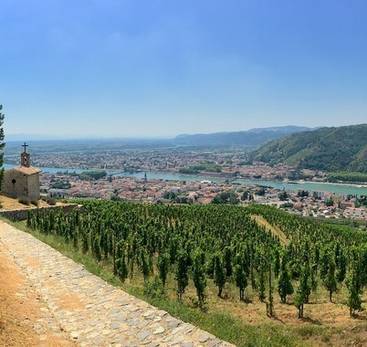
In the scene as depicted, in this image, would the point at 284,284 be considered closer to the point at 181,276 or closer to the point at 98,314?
the point at 181,276

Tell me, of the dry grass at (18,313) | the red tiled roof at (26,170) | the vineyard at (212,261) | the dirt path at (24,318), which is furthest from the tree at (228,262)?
the dirt path at (24,318)

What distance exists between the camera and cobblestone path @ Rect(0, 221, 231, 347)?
30.9ft

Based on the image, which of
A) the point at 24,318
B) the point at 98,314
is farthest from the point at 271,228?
the point at 24,318

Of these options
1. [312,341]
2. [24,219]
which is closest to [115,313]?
[312,341]

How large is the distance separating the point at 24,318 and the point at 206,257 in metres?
22.2

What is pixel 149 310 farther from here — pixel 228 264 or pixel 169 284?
pixel 228 264

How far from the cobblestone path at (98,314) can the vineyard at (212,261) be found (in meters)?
2.59

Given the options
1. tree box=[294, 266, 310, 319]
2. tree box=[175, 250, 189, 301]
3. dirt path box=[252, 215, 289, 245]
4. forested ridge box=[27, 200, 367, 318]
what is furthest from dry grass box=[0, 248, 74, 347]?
dirt path box=[252, 215, 289, 245]

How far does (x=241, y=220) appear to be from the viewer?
5503cm

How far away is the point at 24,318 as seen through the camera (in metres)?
10.2

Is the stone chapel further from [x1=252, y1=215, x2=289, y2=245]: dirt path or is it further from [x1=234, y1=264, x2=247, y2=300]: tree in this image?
[x1=252, y1=215, x2=289, y2=245]: dirt path

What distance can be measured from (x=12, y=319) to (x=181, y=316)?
3771 mm

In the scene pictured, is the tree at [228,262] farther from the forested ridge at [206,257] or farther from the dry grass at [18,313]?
the dry grass at [18,313]

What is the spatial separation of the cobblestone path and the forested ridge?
1008 centimetres
